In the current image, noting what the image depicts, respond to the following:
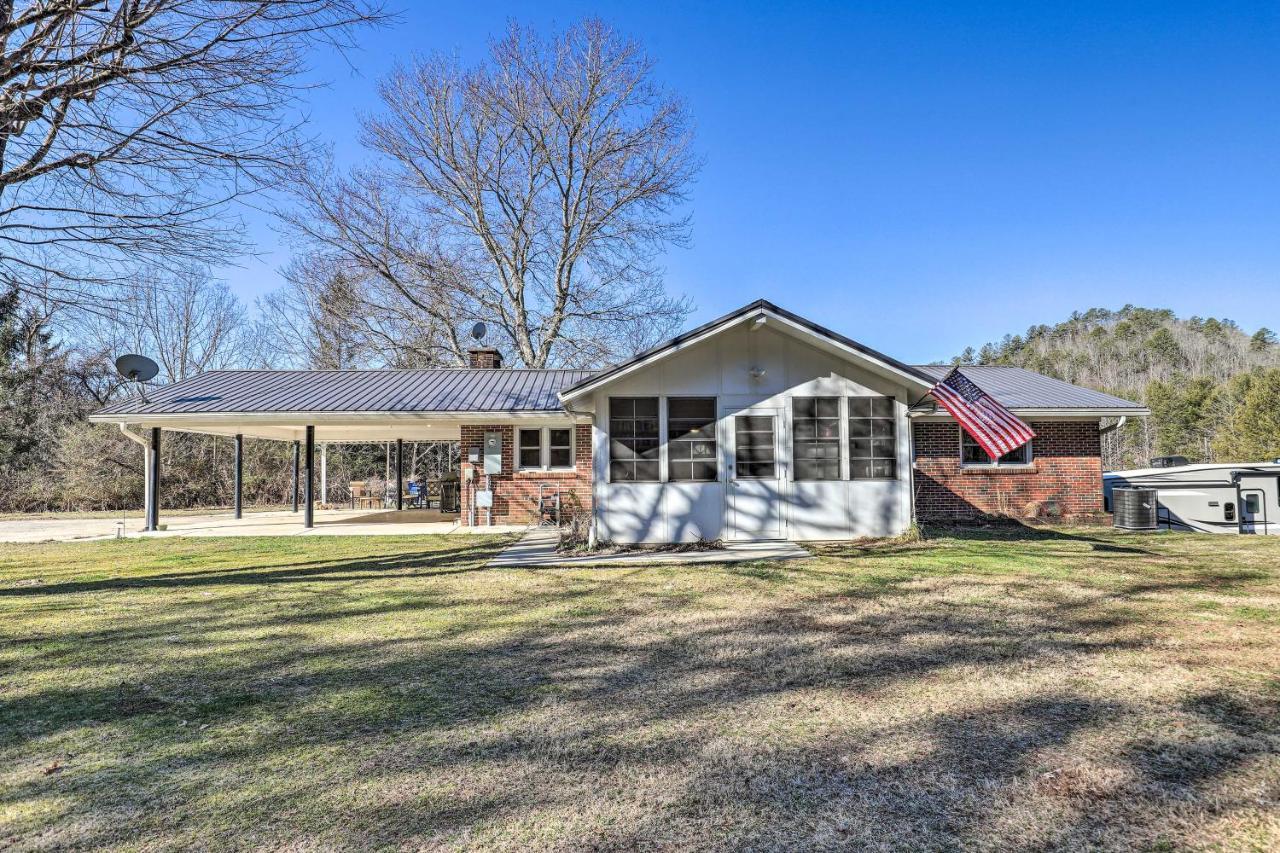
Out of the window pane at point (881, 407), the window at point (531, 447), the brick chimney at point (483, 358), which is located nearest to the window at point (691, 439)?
the window pane at point (881, 407)

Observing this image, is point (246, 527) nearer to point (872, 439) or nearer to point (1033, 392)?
point (872, 439)

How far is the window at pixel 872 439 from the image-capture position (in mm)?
10758

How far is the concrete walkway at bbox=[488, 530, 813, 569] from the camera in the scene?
9.25m

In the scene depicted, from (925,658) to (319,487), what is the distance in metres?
23.9

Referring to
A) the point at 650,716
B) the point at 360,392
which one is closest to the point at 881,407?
the point at 650,716

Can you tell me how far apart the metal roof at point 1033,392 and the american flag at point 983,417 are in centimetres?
257

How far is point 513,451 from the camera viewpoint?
14523mm

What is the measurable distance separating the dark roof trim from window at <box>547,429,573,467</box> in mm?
4544

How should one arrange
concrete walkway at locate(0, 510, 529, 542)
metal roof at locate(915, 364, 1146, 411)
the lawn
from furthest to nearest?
metal roof at locate(915, 364, 1146, 411) → concrete walkway at locate(0, 510, 529, 542) → the lawn

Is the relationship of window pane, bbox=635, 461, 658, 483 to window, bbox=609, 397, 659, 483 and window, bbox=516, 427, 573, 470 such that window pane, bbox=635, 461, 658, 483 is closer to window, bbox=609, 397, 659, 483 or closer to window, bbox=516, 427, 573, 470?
window, bbox=609, 397, 659, 483

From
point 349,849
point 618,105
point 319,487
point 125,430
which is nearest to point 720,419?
point 349,849

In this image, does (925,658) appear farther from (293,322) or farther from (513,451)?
(293,322)

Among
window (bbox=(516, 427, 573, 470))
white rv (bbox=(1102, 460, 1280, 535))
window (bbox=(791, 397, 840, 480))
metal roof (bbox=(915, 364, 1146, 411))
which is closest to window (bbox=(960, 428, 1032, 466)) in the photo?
metal roof (bbox=(915, 364, 1146, 411))

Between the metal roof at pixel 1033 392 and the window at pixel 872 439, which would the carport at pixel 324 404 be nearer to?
the window at pixel 872 439
